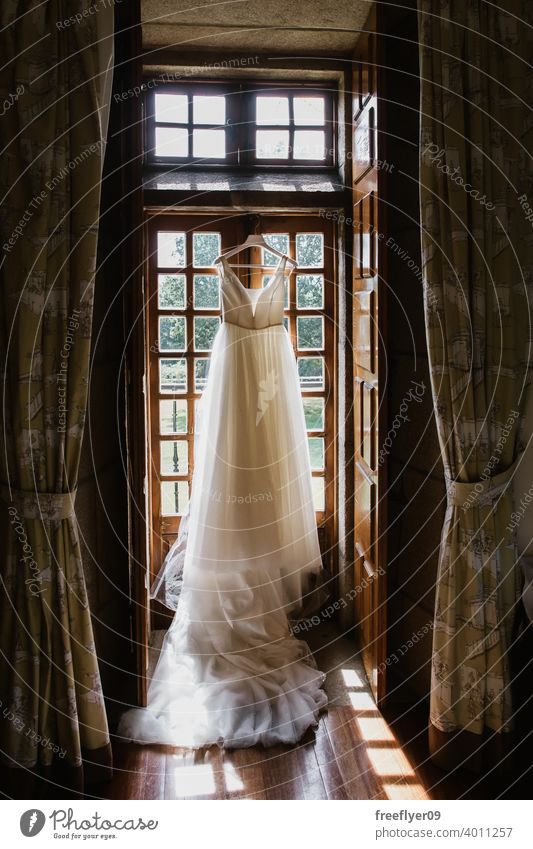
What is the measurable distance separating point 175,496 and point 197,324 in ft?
2.53

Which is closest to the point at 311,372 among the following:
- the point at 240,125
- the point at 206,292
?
the point at 206,292

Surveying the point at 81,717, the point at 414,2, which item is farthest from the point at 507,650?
the point at 414,2

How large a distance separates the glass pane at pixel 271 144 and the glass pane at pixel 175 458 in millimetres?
1286

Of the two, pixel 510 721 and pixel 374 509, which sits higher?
pixel 374 509

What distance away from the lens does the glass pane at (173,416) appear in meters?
3.12

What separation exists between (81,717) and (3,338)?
3.50 ft

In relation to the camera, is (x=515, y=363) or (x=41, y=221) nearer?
(x=41, y=221)

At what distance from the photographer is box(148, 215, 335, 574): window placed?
3031mm

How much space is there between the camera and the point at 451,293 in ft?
6.84

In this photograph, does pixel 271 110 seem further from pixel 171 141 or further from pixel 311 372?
pixel 311 372

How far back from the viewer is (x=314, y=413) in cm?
320

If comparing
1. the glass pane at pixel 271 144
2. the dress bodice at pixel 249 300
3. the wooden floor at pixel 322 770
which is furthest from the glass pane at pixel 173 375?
the wooden floor at pixel 322 770

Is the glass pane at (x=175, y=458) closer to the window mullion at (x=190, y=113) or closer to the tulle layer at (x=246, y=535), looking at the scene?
the tulle layer at (x=246, y=535)
